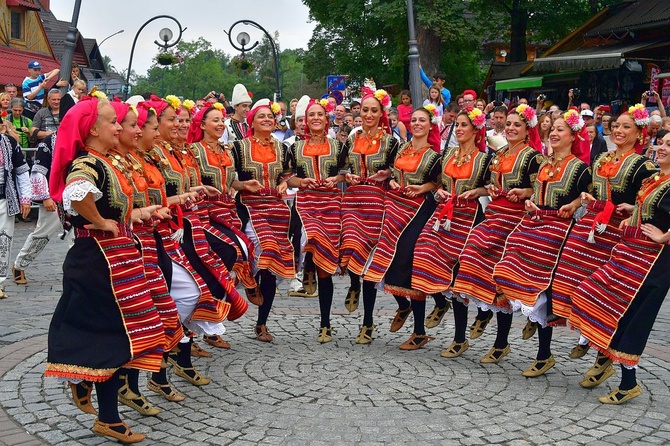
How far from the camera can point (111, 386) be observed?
4879 millimetres

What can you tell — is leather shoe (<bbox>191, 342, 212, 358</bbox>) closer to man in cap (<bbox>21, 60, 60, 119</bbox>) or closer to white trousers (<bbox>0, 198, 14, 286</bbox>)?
white trousers (<bbox>0, 198, 14, 286</bbox>)

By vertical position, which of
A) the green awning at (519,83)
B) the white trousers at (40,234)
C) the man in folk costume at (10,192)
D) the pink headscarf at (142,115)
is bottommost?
the white trousers at (40,234)

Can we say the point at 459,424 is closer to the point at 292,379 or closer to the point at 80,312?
the point at 292,379

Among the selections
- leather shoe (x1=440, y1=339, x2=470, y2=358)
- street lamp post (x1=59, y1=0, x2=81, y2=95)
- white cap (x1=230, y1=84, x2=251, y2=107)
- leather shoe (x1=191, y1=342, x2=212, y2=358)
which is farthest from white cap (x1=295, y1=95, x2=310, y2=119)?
street lamp post (x1=59, y1=0, x2=81, y2=95)

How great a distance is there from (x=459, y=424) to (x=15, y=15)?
35.2 meters

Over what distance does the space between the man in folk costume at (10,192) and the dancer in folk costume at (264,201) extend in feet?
9.36

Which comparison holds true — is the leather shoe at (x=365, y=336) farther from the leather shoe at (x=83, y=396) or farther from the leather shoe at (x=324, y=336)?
the leather shoe at (x=83, y=396)

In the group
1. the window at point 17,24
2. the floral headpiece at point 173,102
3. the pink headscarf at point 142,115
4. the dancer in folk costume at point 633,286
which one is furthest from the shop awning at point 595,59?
the window at point 17,24

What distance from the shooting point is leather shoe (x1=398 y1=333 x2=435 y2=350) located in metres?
7.07

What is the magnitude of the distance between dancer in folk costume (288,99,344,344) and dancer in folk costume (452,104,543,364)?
1.27 metres

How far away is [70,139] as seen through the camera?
4781 mm

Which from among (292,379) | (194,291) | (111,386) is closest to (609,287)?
(292,379)

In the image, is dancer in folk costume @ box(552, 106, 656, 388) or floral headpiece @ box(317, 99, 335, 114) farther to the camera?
floral headpiece @ box(317, 99, 335, 114)

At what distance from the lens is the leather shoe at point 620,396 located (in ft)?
18.5
